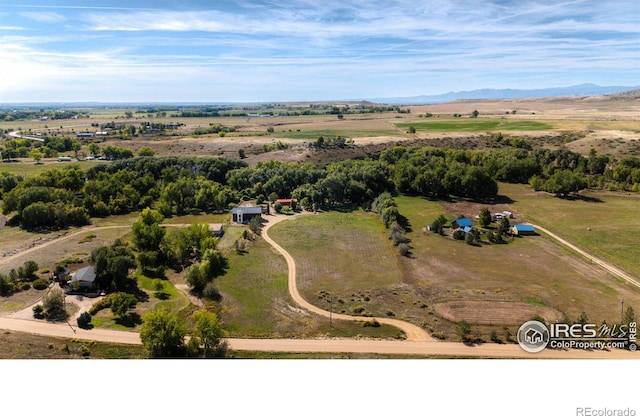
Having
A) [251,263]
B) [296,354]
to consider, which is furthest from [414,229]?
[296,354]

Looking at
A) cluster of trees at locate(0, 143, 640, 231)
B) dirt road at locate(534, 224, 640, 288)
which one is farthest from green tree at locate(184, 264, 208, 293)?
dirt road at locate(534, 224, 640, 288)

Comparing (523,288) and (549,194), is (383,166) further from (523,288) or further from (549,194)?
(523,288)

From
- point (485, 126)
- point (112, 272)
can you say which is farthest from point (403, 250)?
point (485, 126)

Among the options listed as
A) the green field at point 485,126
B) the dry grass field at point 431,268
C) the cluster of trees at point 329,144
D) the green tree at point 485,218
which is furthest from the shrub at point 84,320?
the green field at point 485,126

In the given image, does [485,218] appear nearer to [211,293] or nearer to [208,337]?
[211,293]

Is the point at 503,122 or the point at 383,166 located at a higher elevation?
the point at 503,122

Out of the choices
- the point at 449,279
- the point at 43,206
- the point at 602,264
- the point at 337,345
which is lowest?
the point at 337,345
